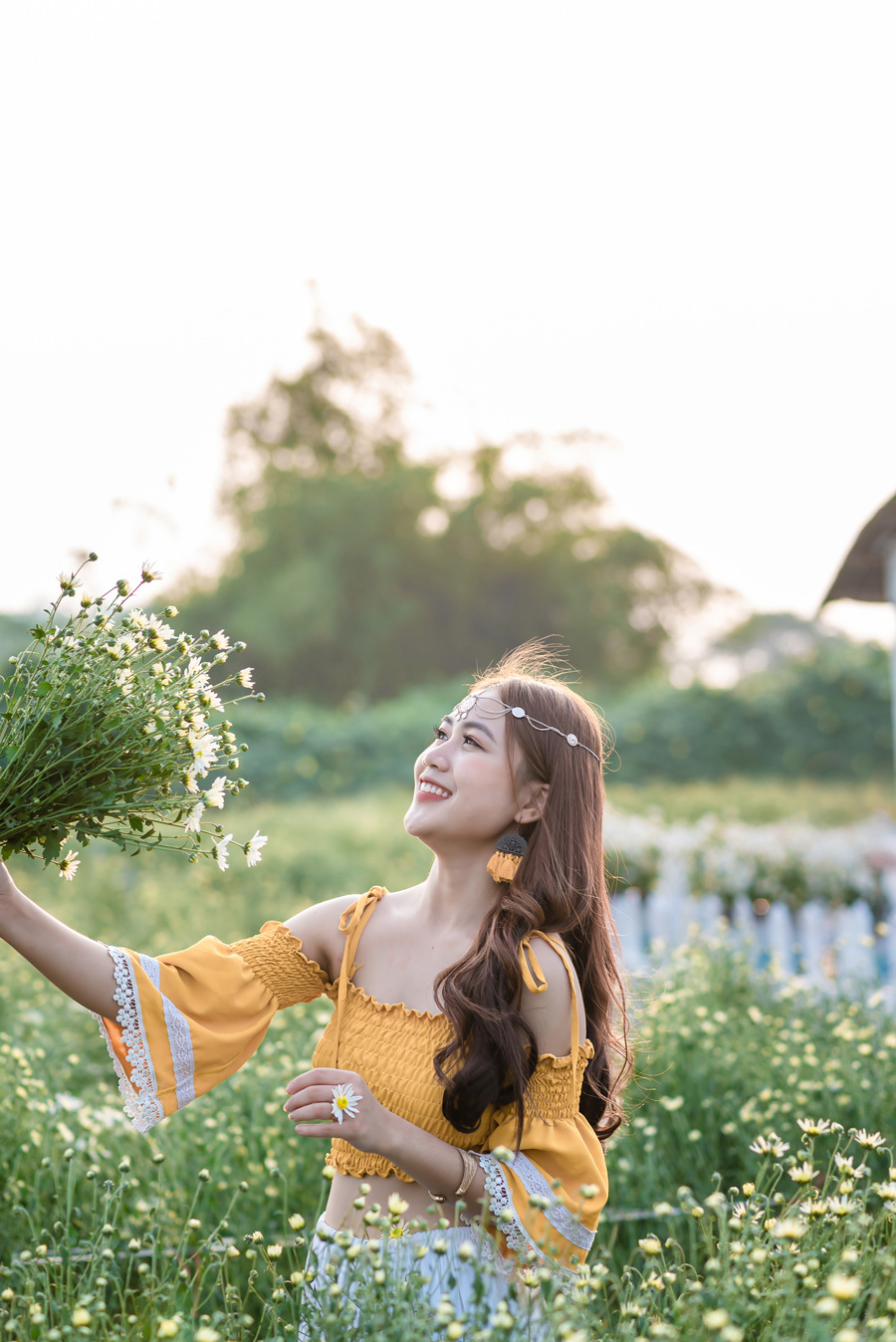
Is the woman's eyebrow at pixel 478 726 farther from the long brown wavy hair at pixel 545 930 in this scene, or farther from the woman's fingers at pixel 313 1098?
the woman's fingers at pixel 313 1098

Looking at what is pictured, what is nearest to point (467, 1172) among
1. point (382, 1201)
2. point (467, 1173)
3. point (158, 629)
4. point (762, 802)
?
point (467, 1173)

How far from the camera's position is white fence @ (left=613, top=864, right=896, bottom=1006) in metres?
6.04

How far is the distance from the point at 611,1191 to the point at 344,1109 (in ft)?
6.16

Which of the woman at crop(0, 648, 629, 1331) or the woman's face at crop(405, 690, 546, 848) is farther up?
the woman's face at crop(405, 690, 546, 848)

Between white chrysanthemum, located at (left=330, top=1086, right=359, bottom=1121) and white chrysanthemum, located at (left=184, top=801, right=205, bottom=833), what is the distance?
0.54 meters

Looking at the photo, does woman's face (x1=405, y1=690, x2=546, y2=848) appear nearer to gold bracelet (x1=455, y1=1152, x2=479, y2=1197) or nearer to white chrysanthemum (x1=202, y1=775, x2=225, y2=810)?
white chrysanthemum (x1=202, y1=775, x2=225, y2=810)

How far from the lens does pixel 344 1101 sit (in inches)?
76.0

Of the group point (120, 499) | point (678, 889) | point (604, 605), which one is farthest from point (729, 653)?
point (120, 499)

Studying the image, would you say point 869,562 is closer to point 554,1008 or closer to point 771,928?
point 771,928

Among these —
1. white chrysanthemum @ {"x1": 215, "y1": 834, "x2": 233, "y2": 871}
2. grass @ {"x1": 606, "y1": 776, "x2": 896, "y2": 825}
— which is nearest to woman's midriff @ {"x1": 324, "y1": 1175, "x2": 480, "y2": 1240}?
white chrysanthemum @ {"x1": 215, "y1": 834, "x2": 233, "y2": 871}

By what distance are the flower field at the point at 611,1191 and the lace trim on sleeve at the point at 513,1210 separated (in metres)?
0.10


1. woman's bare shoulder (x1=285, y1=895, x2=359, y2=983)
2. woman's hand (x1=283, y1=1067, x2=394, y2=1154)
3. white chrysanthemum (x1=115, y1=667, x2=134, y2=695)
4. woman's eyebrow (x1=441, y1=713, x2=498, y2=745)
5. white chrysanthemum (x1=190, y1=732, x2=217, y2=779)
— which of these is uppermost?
white chrysanthemum (x1=115, y1=667, x2=134, y2=695)

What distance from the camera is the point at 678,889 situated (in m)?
7.06

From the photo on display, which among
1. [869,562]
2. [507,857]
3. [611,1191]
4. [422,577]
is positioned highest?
[422,577]
